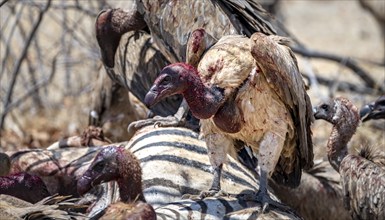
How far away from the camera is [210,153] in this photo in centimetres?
621

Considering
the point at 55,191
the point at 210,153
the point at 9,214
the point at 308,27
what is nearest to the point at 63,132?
the point at 55,191

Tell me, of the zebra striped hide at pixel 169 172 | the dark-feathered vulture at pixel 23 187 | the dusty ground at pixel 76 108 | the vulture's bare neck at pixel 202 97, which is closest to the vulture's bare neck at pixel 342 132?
the dusty ground at pixel 76 108

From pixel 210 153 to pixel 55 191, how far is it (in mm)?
1223

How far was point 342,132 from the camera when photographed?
7336 millimetres

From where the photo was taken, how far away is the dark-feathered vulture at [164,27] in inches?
278

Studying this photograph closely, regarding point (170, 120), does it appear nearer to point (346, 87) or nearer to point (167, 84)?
point (167, 84)

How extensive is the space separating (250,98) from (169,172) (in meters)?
0.80

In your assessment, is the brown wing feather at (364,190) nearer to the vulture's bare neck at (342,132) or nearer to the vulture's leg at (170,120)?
the vulture's bare neck at (342,132)

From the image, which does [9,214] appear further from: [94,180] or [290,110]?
[290,110]

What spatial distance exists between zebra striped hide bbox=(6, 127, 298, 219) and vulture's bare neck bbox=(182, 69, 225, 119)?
0.49m

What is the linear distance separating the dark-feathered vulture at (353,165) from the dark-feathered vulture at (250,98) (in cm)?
64

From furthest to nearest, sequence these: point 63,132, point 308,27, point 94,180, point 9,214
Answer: point 308,27, point 63,132, point 94,180, point 9,214

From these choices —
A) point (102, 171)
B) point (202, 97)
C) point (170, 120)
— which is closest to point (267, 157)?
point (202, 97)

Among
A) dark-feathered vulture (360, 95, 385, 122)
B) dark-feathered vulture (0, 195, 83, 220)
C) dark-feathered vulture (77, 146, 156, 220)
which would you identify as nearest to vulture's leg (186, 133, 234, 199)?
dark-feathered vulture (77, 146, 156, 220)
